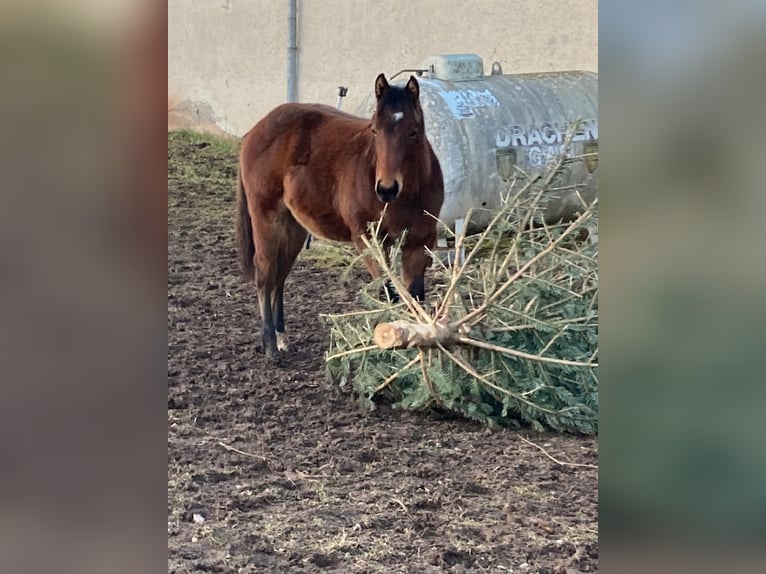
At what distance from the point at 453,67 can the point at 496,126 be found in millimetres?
566

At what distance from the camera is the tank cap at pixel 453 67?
6.17 meters

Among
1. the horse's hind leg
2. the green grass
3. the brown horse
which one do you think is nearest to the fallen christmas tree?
the brown horse

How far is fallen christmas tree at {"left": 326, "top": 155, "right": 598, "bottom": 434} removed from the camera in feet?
11.2

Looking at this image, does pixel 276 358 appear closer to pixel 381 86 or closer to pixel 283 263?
pixel 283 263

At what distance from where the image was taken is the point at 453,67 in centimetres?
623
